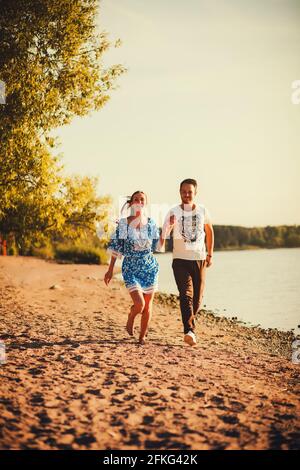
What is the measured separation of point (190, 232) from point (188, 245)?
0.74 ft

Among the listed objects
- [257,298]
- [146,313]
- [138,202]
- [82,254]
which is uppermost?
[138,202]

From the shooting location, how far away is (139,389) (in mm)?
4566

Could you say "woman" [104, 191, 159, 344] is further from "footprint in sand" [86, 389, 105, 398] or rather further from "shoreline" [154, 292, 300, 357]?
"shoreline" [154, 292, 300, 357]

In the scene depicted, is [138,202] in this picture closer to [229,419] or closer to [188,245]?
[188,245]

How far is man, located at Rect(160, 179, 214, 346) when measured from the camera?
6734mm

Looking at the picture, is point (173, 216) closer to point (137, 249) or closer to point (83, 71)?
point (137, 249)

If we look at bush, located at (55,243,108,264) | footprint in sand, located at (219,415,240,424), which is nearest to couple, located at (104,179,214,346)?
footprint in sand, located at (219,415,240,424)

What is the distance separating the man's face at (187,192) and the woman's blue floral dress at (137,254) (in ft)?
2.34

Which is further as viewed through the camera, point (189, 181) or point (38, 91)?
point (38, 91)

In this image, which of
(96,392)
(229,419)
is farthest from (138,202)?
(229,419)

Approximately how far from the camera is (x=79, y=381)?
4758 mm

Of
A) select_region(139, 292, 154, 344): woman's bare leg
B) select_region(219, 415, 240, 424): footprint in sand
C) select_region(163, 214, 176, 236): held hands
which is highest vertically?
select_region(163, 214, 176, 236): held hands

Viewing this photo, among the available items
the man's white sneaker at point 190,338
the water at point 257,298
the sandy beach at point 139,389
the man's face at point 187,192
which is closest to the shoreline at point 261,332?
the sandy beach at point 139,389
